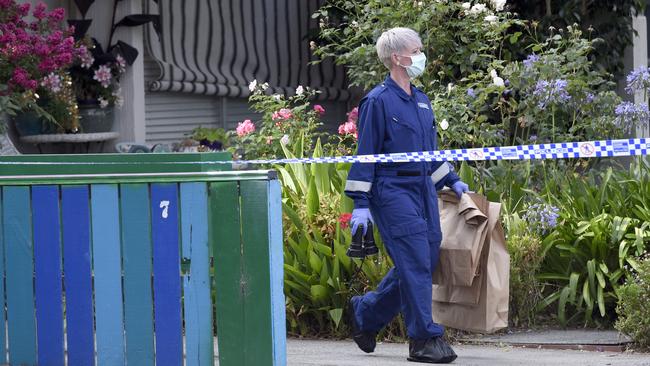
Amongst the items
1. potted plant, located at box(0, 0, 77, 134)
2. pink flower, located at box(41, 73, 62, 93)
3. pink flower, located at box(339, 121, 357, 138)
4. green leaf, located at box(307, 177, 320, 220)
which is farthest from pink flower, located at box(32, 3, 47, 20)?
green leaf, located at box(307, 177, 320, 220)

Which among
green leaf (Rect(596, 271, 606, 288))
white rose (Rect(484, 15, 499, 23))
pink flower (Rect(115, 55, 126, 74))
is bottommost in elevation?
green leaf (Rect(596, 271, 606, 288))

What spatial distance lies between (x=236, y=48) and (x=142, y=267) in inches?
300

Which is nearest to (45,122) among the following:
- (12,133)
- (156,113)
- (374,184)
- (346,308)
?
(12,133)

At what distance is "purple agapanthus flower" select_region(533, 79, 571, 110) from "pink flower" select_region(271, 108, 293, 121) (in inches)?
66.3

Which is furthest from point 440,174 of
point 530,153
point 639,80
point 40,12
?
point 40,12

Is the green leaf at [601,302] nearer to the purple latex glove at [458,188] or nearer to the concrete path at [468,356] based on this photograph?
the concrete path at [468,356]

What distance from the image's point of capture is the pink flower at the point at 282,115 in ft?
28.2

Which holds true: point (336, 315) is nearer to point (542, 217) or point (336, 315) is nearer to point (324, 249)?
point (324, 249)

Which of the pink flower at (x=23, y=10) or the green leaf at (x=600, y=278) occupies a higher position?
the pink flower at (x=23, y=10)

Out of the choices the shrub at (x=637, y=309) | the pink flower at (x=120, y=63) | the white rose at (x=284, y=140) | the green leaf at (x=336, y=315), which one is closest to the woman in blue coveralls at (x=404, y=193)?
the green leaf at (x=336, y=315)

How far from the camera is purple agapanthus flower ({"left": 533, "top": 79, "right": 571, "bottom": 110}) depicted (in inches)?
324

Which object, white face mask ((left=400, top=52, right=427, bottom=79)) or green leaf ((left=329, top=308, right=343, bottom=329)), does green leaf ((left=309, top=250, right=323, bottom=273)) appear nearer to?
green leaf ((left=329, top=308, right=343, bottom=329))

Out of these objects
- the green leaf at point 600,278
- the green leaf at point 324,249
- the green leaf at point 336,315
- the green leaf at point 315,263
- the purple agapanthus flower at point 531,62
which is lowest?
the green leaf at point 336,315

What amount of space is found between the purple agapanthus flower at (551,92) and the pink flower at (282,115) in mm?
1683
